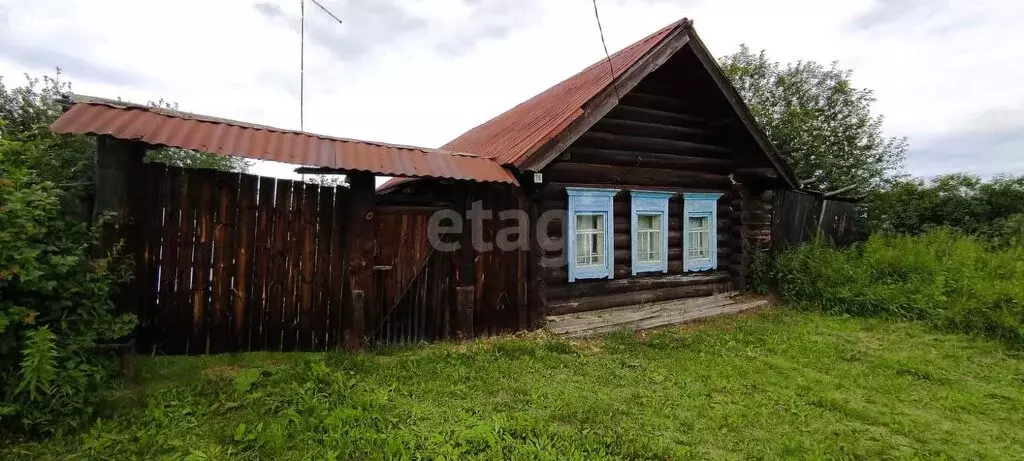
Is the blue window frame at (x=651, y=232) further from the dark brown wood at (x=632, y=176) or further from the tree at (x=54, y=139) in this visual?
the tree at (x=54, y=139)

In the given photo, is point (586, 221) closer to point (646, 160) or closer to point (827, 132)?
point (646, 160)

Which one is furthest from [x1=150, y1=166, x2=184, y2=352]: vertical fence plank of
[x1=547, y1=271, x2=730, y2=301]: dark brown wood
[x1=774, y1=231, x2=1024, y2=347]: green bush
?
[x1=774, y1=231, x2=1024, y2=347]: green bush

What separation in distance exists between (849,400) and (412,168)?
17.0 feet

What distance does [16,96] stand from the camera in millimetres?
9078

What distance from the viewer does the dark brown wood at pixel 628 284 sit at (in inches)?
284

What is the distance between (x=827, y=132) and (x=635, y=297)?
598 inches

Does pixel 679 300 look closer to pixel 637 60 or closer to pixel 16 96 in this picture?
pixel 637 60

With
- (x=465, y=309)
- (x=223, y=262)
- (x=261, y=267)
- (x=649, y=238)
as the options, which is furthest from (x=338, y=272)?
(x=649, y=238)

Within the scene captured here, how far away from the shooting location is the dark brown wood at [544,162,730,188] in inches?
282

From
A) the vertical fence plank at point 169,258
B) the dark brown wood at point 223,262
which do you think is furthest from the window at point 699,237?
the vertical fence plank at point 169,258

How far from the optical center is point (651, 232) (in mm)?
8258

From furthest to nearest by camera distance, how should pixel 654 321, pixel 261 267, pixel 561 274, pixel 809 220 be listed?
pixel 809 220 < pixel 654 321 < pixel 561 274 < pixel 261 267

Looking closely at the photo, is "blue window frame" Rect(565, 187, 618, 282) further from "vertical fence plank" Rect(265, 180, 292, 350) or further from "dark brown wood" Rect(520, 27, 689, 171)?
"vertical fence plank" Rect(265, 180, 292, 350)

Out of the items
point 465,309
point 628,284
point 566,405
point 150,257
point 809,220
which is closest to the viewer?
point 566,405
